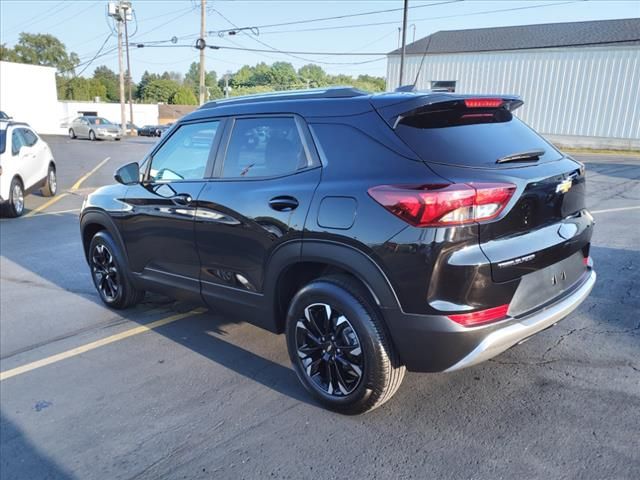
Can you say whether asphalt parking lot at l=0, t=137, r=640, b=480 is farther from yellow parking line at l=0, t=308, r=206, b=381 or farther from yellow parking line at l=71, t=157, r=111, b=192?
yellow parking line at l=71, t=157, r=111, b=192

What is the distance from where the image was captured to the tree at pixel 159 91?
92.8 metres

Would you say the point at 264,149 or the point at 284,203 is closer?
the point at 284,203

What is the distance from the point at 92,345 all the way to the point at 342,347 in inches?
96.0

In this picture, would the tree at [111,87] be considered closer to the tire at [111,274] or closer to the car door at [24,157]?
the car door at [24,157]

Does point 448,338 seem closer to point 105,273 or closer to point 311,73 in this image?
point 105,273

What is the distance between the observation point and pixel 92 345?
168 inches

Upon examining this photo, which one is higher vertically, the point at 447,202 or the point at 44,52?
the point at 44,52

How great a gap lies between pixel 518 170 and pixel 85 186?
45.1 ft

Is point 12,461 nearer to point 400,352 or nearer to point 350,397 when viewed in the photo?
point 350,397

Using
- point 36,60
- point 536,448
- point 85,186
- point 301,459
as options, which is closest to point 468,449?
point 536,448

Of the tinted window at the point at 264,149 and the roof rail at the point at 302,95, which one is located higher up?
the roof rail at the point at 302,95

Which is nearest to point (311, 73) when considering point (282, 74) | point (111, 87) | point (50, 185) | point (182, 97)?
point (282, 74)

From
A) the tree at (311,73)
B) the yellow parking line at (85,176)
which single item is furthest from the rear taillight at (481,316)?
the tree at (311,73)

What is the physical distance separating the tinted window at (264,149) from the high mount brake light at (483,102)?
1025 millimetres
